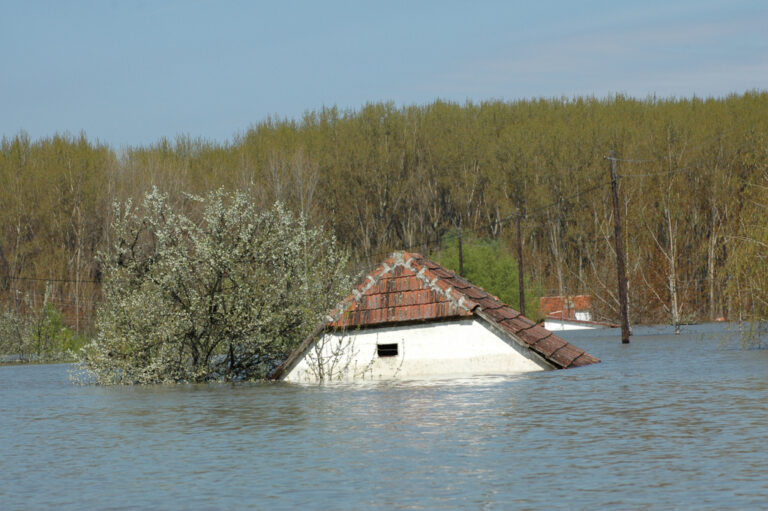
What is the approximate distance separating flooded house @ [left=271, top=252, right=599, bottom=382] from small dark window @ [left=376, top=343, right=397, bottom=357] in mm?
26

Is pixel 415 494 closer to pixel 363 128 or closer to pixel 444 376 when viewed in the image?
pixel 444 376

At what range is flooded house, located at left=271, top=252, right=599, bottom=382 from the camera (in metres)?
27.0

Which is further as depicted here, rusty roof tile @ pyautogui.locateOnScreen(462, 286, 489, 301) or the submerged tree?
the submerged tree

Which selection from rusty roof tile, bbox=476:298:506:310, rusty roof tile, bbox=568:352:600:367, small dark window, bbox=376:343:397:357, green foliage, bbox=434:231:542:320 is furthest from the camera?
green foliage, bbox=434:231:542:320

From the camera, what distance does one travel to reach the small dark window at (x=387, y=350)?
2836 centimetres

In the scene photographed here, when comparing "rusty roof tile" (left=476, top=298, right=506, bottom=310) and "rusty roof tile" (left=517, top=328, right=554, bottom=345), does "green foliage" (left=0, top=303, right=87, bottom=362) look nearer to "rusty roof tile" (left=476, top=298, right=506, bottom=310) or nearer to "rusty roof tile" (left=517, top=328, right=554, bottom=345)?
"rusty roof tile" (left=476, top=298, right=506, bottom=310)

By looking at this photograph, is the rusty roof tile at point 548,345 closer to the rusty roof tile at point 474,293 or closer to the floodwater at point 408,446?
the floodwater at point 408,446

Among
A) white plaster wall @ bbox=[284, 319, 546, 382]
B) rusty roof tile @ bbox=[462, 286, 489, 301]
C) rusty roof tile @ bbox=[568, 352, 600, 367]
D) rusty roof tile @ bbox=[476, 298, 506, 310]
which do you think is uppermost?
rusty roof tile @ bbox=[462, 286, 489, 301]

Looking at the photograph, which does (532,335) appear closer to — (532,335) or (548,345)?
(532,335)

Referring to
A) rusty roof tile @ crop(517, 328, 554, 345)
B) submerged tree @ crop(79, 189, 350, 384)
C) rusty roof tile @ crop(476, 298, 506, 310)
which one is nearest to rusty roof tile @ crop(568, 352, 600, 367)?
rusty roof tile @ crop(517, 328, 554, 345)

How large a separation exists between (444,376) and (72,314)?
200 feet

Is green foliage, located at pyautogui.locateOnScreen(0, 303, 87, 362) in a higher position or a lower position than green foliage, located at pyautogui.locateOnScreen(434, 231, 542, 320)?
lower

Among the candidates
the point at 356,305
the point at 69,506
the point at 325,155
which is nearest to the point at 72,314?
the point at 325,155

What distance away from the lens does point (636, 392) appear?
80.6 feet
